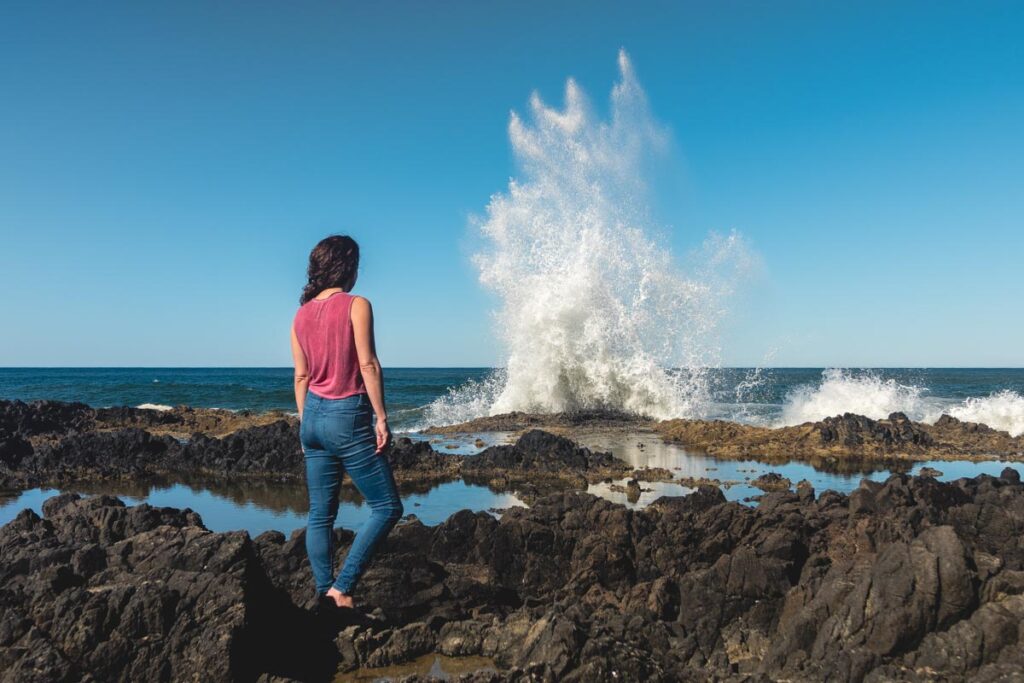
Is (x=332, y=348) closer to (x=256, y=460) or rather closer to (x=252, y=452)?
(x=256, y=460)

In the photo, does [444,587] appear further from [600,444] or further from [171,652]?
[600,444]

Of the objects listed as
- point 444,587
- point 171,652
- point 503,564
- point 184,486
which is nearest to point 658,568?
point 503,564

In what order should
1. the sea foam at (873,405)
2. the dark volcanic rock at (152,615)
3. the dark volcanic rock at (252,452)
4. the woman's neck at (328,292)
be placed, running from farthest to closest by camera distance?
1. the sea foam at (873,405)
2. the dark volcanic rock at (252,452)
3. the woman's neck at (328,292)
4. the dark volcanic rock at (152,615)

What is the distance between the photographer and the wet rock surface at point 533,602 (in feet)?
14.0

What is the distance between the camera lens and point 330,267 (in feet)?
15.6

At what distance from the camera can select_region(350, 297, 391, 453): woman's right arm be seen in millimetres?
4473

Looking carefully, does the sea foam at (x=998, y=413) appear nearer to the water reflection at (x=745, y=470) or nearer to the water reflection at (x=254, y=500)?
the water reflection at (x=745, y=470)

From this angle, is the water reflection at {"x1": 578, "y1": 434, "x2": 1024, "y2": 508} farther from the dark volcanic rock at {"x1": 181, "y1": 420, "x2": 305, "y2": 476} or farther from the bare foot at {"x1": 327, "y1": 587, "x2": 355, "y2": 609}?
the bare foot at {"x1": 327, "y1": 587, "x2": 355, "y2": 609}

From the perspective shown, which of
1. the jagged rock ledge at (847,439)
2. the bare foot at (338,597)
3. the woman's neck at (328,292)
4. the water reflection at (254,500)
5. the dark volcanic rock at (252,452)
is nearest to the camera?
the woman's neck at (328,292)

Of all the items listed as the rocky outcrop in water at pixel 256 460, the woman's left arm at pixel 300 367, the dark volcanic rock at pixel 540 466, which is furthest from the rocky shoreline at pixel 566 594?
the rocky outcrop in water at pixel 256 460

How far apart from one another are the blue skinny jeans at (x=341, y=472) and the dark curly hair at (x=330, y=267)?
0.67m

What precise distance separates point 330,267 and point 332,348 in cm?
55

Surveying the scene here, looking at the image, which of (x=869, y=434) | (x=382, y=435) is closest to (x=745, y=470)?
(x=869, y=434)

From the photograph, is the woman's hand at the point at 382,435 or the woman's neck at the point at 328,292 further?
the woman's neck at the point at 328,292
